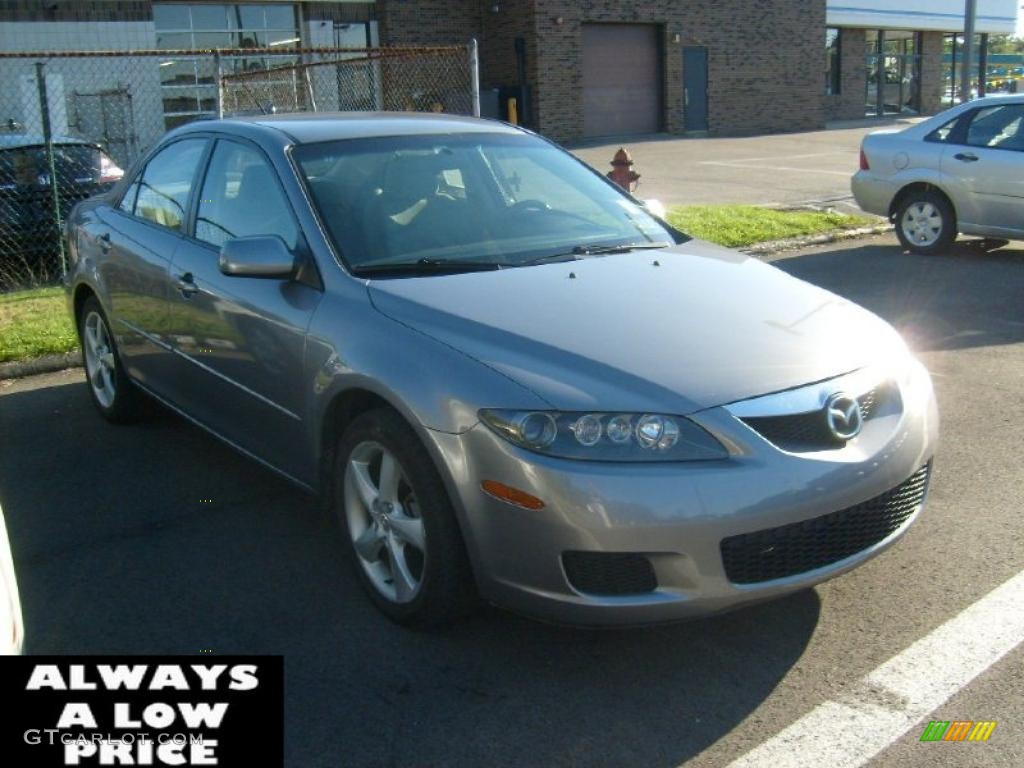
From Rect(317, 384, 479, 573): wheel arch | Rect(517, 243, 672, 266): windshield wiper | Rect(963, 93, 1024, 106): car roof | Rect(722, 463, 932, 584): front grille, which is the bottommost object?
Rect(722, 463, 932, 584): front grille

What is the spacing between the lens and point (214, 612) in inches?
161

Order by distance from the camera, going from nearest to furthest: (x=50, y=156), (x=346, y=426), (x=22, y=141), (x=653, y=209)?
1. (x=346, y=426)
2. (x=653, y=209)
3. (x=50, y=156)
4. (x=22, y=141)

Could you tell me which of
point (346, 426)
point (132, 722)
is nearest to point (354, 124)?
point (346, 426)

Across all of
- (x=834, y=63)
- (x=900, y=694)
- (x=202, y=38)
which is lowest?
(x=900, y=694)

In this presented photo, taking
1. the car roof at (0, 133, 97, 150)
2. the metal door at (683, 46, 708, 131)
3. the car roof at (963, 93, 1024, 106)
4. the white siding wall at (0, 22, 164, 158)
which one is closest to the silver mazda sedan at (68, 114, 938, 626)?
the car roof at (0, 133, 97, 150)

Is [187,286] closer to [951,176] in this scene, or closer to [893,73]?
[951,176]

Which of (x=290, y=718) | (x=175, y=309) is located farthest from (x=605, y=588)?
(x=175, y=309)

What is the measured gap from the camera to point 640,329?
12.5ft

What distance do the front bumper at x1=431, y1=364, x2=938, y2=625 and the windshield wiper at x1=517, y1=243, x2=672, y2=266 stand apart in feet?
3.88

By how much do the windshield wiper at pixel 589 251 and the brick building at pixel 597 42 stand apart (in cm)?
2160

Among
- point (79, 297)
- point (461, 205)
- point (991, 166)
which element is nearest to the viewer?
point (461, 205)

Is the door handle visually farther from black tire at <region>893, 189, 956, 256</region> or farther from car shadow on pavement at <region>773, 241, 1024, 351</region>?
black tire at <region>893, 189, 956, 256</region>

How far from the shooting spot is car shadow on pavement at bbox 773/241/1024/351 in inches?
315

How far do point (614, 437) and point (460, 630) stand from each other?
956 millimetres
